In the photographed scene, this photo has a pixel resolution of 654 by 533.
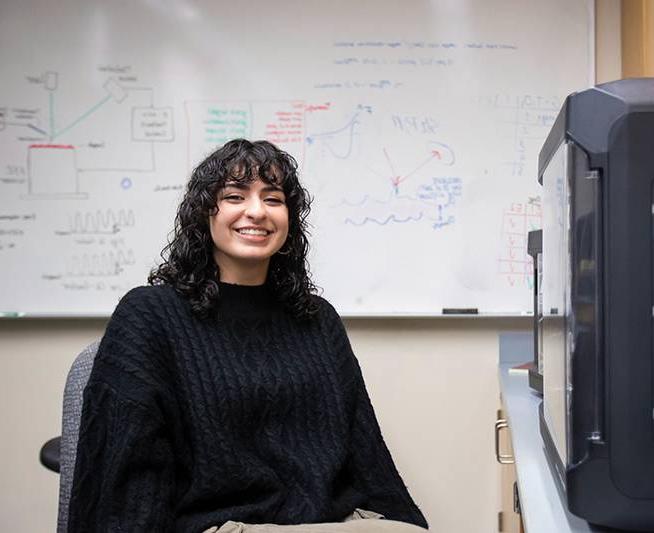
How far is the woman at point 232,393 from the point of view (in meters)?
1.17

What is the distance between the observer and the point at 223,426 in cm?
123

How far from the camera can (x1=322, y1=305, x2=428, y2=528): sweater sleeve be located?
53.4 inches

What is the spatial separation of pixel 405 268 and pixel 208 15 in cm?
100

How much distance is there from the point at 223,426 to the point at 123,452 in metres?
0.16

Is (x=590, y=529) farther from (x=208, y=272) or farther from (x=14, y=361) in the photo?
(x=14, y=361)

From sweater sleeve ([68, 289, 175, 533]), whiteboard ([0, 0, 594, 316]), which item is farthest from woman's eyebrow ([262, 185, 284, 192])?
whiteboard ([0, 0, 594, 316])

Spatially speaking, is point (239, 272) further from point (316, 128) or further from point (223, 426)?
point (316, 128)

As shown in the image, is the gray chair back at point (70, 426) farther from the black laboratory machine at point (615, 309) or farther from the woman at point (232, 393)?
the black laboratory machine at point (615, 309)

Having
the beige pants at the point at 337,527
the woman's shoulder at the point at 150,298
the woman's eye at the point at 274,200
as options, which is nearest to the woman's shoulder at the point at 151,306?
the woman's shoulder at the point at 150,298

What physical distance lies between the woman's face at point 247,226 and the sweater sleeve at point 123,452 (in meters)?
0.24

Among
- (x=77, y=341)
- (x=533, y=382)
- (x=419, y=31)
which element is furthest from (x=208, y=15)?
(x=533, y=382)

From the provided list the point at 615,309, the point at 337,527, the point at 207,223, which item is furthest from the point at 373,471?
the point at 615,309

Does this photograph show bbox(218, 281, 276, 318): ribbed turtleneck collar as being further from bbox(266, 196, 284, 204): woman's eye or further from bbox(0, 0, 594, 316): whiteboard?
bbox(0, 0, 594, 316): whiteboard

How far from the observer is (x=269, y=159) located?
1355mm
